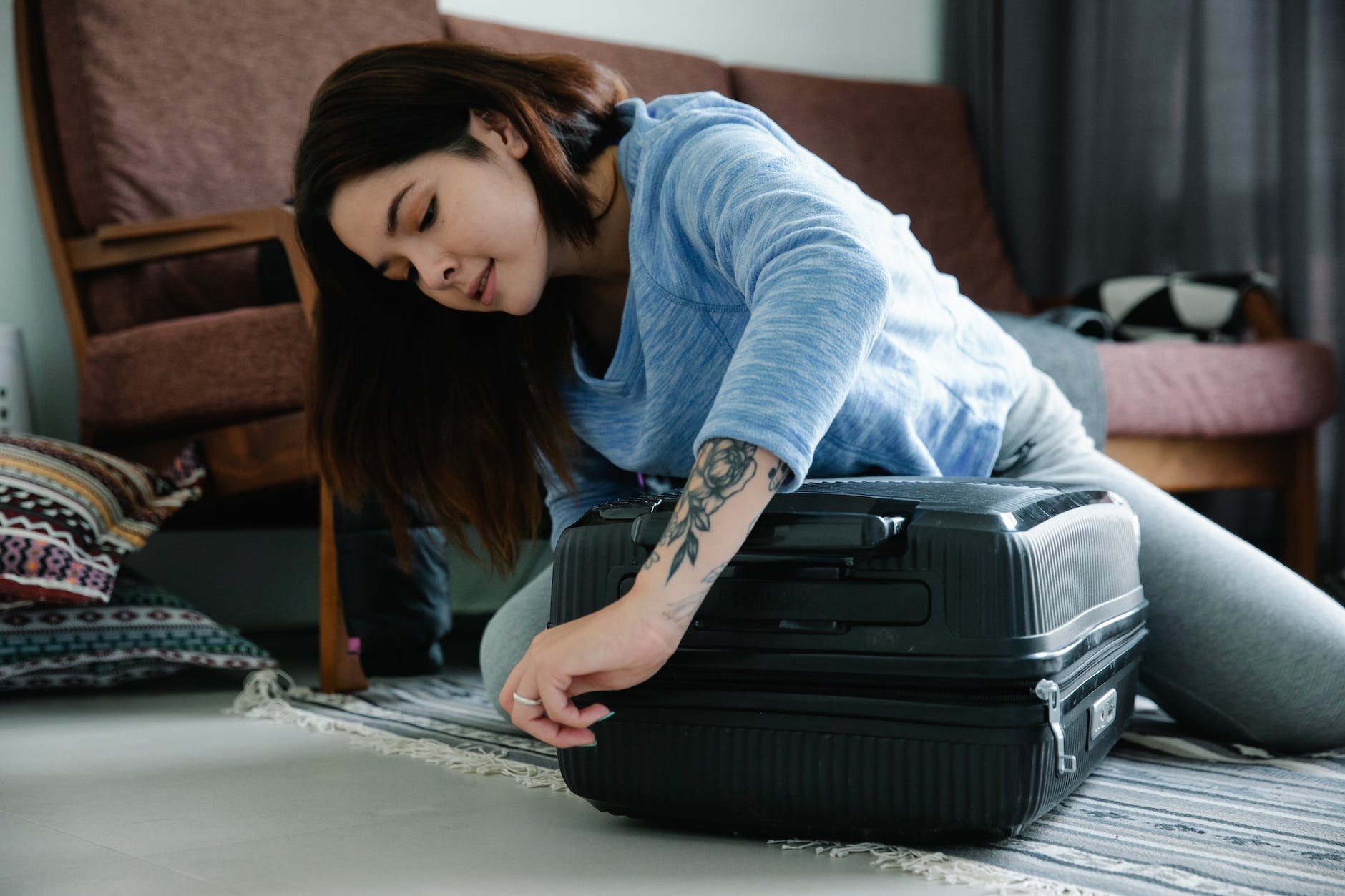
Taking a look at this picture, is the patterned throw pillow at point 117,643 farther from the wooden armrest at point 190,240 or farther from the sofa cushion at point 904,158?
the sofa cushion at point 904,158

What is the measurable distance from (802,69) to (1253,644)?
81.8 inches

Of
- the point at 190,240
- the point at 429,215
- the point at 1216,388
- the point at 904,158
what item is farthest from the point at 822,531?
the point at 904,158

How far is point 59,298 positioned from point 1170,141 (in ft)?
6.95

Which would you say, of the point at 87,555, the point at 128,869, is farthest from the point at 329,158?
the point at 87,555

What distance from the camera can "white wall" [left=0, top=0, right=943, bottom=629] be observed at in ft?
6.64

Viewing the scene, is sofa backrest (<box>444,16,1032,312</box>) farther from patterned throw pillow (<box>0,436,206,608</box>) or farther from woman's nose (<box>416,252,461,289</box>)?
woman's nose (<box>416,252,461,289</box>)

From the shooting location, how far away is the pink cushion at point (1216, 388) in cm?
194

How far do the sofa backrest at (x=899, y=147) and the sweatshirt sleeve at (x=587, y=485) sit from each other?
1.42 metres

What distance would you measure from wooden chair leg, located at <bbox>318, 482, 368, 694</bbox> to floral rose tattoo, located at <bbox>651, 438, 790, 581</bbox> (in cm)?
86

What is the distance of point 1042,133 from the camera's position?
282 centimetres

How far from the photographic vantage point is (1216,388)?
2008 mm

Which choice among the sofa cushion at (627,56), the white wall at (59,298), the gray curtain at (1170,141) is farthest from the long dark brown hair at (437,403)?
the gray curtain at (1170,141)

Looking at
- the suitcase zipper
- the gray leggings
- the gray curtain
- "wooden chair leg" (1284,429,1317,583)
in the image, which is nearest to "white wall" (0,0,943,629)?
the gray curtain

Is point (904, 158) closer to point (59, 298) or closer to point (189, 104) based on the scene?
point (189, 104)
